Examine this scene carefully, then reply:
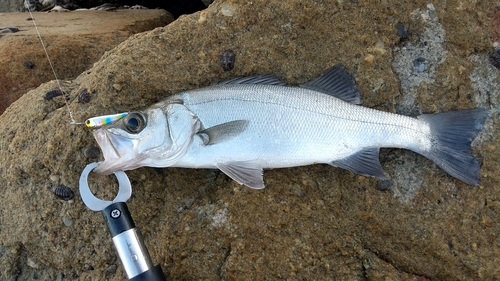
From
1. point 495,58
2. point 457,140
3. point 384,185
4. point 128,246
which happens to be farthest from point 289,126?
point 495,58

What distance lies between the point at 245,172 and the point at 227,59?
0.90 metres

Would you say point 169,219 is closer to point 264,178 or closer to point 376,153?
point 264,178

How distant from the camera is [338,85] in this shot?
285 cm

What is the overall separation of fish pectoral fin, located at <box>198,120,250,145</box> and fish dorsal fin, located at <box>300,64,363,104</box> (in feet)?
2.15

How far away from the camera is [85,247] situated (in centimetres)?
281

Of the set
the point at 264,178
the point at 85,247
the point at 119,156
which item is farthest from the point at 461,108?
the point at 85,247

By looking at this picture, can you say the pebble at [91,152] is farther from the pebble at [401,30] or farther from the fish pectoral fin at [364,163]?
the pebble at [401,30]

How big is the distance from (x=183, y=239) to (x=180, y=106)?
94cm

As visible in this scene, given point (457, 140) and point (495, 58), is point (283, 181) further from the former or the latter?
point (495, 58)

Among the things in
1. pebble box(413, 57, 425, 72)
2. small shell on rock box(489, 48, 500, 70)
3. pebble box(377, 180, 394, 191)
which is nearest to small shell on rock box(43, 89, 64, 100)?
pebble box(377, 180, 394, 191)

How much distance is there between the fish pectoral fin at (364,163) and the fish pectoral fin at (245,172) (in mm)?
546

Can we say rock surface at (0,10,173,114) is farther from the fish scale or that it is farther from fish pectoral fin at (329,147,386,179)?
fish pectoral fin at (329,147,386,179)

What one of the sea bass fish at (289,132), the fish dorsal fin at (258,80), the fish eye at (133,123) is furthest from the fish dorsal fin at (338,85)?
the fish eye at (133,123)

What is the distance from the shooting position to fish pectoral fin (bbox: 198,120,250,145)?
8.52ft
